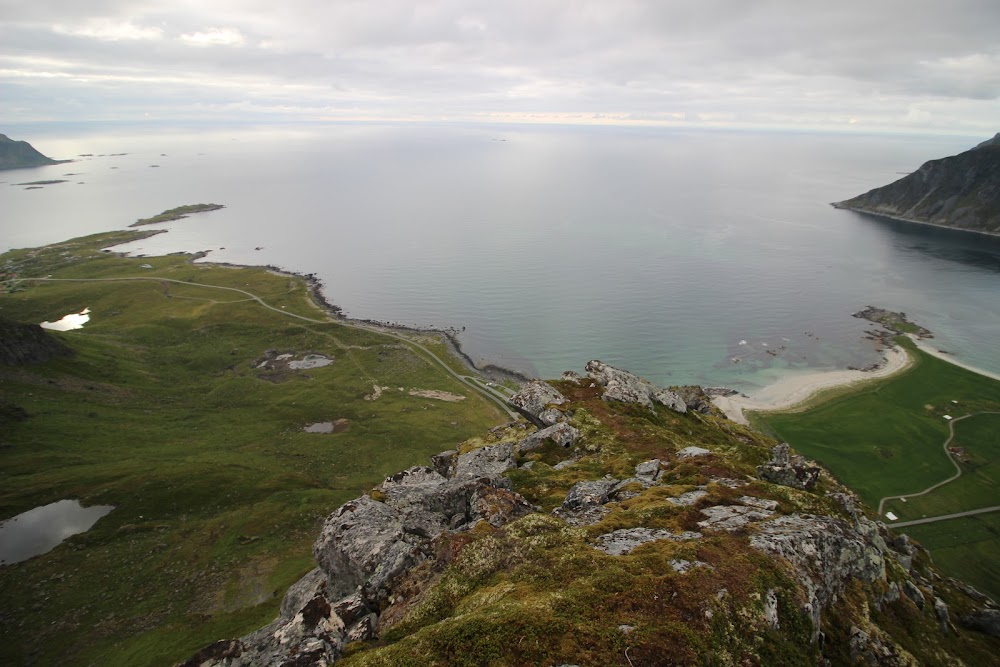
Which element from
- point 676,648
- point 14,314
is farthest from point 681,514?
point 14,314

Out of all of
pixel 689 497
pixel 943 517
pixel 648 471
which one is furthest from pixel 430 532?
pixel 943 517

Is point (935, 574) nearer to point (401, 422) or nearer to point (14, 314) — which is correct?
point (401, 422)

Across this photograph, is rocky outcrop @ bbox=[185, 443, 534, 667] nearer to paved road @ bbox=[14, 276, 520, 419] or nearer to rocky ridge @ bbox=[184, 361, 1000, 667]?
rocky ridge @ bbox=[184, 361, 1000, 667]

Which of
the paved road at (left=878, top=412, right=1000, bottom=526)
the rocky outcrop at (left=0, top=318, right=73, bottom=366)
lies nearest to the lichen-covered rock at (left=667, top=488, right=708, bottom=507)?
the paved road at (left=878, top=412, right=1000, bottom=526)

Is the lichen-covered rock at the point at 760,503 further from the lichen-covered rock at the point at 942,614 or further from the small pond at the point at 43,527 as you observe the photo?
the small pond at the point at 43,527

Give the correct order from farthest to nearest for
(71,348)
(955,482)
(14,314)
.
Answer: (14,314), (71,348), (955,482)

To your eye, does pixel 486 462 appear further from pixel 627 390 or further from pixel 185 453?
pixel 185 453
